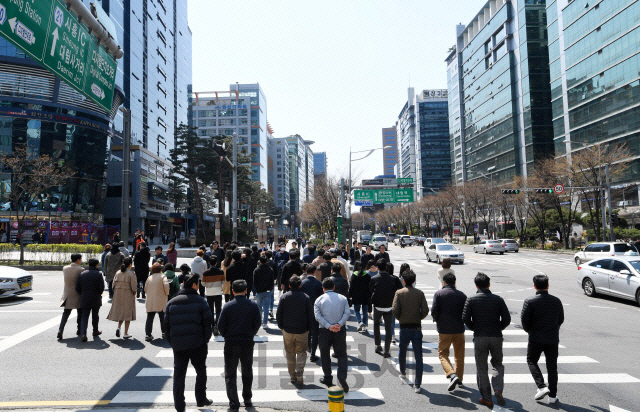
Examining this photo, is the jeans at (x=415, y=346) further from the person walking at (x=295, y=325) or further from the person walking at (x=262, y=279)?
the person walking at (x=262, y=279)

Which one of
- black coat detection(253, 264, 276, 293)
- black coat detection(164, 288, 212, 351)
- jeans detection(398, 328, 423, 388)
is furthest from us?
black coat detection(253, 264, 276, 293)

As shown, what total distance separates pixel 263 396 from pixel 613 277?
12447 millimetres

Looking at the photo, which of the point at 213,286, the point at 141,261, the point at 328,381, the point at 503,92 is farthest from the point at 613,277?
the point at 503,92

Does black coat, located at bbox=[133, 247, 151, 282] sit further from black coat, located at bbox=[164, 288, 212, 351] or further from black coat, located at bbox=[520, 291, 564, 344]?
black coat, located at bbox=[520, 291, 564, 344]

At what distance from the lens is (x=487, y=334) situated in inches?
218

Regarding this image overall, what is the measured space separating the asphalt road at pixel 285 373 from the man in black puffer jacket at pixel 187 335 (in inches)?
21.9

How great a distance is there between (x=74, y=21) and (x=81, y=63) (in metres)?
0.66

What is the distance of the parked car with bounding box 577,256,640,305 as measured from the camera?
1241 centimetres

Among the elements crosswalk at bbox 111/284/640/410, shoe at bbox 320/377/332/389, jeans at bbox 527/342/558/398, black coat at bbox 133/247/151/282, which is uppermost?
black coat at bbox 133/247/151/282

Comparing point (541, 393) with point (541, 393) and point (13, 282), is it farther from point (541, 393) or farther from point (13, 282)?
point (13, 282)

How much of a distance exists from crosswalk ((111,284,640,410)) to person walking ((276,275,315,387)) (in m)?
0.29

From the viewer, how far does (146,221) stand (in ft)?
210

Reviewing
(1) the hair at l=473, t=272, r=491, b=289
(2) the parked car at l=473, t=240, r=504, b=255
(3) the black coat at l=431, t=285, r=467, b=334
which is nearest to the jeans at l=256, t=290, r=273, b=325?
(3) the black coat at l=431, t=285, r=467, b=334

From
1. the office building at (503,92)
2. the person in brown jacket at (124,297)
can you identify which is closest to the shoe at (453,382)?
the person in brown jacket at (124,297)
